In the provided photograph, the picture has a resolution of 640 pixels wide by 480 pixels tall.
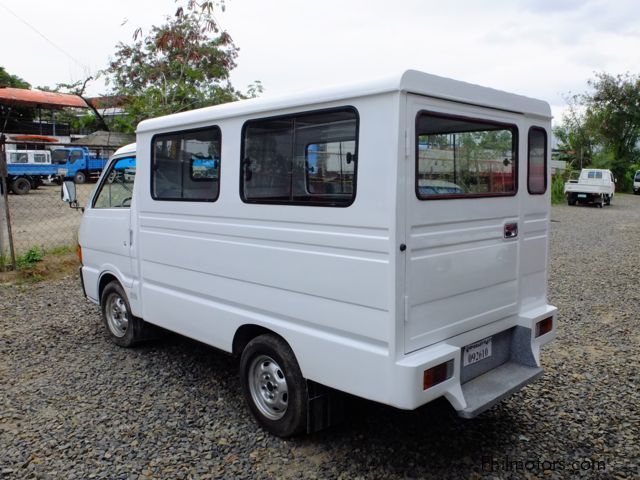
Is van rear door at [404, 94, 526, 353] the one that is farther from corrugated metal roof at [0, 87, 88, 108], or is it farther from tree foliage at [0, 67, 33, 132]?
tree foliage at [0, 67, 33, 132]

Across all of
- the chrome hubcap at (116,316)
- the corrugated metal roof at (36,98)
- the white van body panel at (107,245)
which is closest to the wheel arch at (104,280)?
the white van body panel at (107,245)

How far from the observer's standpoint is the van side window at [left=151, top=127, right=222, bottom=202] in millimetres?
4012

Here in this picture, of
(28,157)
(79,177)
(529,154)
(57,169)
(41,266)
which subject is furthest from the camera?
(79,177)

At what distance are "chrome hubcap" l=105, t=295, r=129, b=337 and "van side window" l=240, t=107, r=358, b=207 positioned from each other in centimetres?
239

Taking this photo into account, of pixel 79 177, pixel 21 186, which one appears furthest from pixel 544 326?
pixel 79 177

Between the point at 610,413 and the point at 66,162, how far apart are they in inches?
1063

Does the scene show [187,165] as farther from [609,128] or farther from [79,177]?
[609,128]

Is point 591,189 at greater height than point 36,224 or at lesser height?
greater

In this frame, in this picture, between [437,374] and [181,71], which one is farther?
[181,71]

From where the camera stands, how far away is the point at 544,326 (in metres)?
3.94

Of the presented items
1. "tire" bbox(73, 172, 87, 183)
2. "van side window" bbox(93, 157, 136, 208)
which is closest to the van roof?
"van side window" bbox(93, 157, 136, 208)

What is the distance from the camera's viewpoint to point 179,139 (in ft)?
14.3

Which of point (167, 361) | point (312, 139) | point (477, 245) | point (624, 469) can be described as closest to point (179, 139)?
point (312, 139)

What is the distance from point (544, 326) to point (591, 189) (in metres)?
21.8
